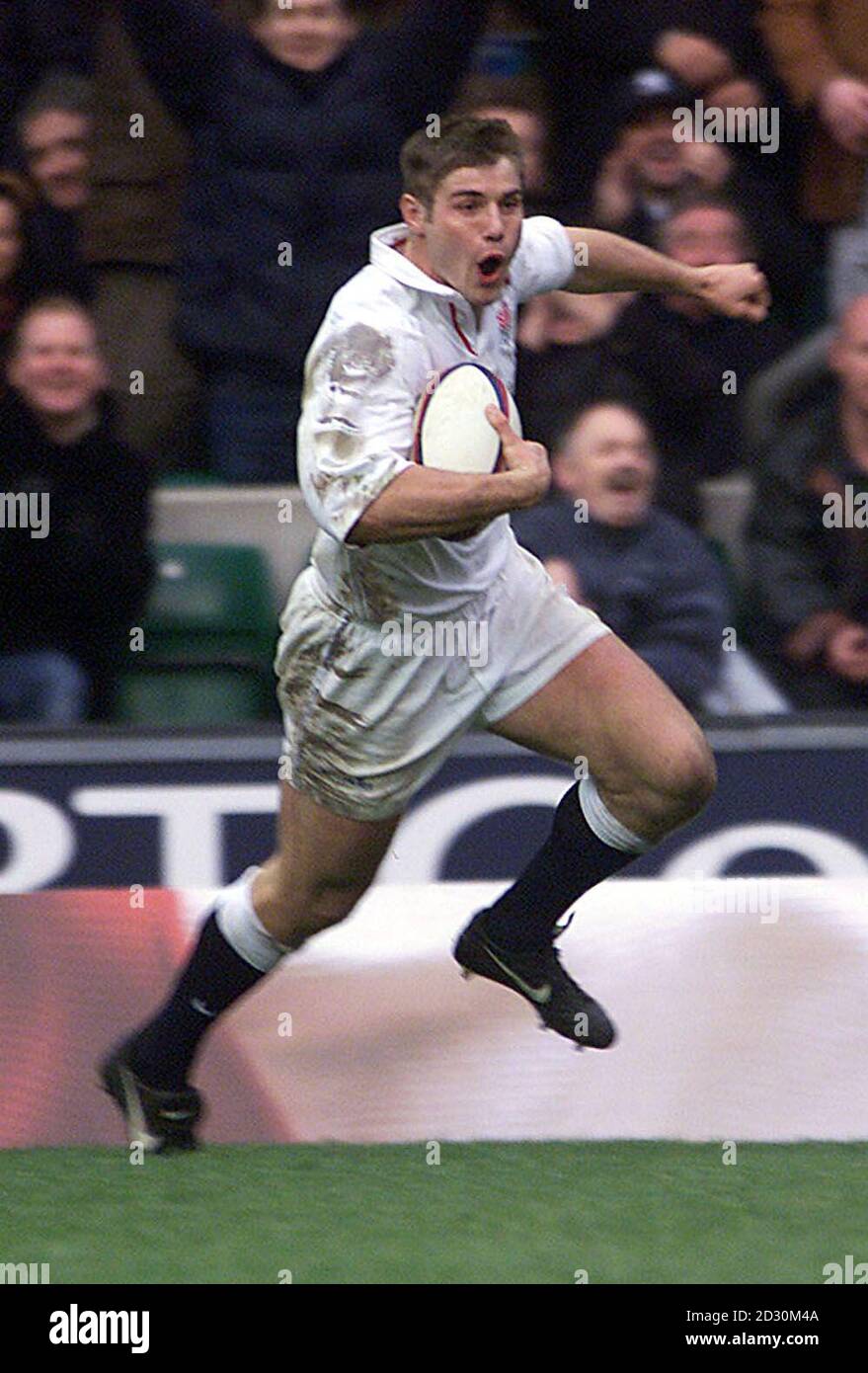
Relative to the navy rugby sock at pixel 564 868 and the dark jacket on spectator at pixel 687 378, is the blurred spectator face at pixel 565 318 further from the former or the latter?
the navy rugby sock at pixel 564 868

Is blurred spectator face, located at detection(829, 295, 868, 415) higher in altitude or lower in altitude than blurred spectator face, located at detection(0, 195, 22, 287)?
lower

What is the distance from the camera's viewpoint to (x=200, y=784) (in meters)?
4.38

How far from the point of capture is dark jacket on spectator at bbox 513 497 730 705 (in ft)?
15.9

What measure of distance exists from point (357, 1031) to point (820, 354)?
185 centimetres

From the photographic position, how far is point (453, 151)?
3564 millimetres

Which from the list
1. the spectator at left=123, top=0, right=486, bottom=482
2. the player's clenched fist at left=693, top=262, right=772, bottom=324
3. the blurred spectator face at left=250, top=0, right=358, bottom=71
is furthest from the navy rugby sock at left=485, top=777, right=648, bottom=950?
the blurred spectator face at left=250, top=0, right=358, bottom=71

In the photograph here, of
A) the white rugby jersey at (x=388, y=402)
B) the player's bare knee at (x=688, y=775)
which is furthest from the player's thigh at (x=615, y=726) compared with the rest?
the white rugby jersey at (x=388, y=402)

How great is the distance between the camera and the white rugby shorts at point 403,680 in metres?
3.84

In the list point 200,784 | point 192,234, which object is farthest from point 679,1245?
point 192,234

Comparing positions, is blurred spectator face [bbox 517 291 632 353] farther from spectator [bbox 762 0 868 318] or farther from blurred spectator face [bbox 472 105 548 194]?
spectator [bbox 762 0 868 318]

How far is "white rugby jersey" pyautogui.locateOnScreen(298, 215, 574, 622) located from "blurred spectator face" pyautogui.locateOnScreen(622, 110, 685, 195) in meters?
1.47

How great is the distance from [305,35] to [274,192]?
0.34 metres

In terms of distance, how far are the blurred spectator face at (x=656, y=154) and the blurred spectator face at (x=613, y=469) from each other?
757 mm

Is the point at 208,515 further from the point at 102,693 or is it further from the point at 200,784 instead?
the point at 200,784
